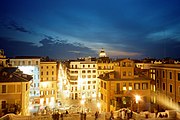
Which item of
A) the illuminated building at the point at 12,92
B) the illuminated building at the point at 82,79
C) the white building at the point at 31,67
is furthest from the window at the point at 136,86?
the illuminated building at the point at 82,79

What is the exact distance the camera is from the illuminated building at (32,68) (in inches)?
2734

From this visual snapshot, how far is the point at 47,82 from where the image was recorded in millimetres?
73625

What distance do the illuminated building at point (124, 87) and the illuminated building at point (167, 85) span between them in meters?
3.94

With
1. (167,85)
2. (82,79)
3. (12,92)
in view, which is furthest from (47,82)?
(167,85)

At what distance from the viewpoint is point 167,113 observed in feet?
82.1

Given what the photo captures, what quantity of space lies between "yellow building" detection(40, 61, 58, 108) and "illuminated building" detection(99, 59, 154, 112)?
3073 cm

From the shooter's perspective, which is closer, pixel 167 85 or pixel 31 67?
pixel 167 85

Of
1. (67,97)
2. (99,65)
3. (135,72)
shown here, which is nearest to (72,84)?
(67,97)

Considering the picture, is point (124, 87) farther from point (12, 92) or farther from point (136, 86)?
point (12, 92)

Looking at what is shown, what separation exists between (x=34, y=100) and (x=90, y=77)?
24.0 metres

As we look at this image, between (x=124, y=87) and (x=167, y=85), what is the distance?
9.17 metres

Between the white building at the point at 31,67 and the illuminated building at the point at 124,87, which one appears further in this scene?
the white building at the point at 31,67

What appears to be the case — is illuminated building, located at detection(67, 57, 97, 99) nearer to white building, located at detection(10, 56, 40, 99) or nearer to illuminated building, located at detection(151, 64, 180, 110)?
white building, located at detection(10, 56, 40, 99)

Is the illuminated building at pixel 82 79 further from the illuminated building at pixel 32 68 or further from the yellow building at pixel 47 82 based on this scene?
the illuminated building at pixel 32 68
